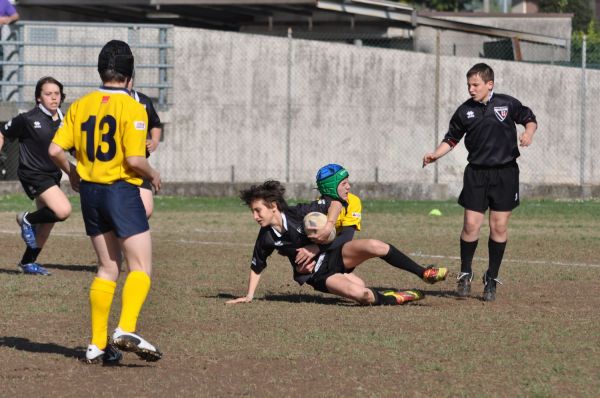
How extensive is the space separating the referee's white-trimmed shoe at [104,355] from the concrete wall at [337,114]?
642 inches

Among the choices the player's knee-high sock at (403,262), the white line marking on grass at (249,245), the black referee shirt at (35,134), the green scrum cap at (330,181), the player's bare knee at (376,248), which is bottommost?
the white line marking on grass at (249,245)

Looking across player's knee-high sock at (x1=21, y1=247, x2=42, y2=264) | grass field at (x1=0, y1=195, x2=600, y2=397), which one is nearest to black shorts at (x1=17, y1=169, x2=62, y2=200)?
player's knee-high sock at (x1=21, y1=247, x2=42, y2=264)

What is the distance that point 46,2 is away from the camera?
27.8m

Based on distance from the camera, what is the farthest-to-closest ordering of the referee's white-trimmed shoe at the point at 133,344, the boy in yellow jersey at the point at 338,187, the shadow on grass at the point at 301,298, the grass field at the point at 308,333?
1. the shadow on grass at the point at 301,298
2. the boy in yellow jersey at the point at 338,187
3. the referee's white-trimmed shoe at the point at 133,344
4. the grass field at the point at 308,333

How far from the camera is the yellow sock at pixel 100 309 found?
7.25 m

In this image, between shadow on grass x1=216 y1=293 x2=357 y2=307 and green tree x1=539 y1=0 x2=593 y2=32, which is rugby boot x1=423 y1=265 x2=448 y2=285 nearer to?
shadow on grass x1=216 y1=293 x2=357 y2=307

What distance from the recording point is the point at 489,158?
1029cm

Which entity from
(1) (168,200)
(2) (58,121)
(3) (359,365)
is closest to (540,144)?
(1) (168,200)

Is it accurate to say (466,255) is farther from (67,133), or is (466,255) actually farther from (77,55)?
(77,55)

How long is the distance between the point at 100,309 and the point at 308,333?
1607 millimetres

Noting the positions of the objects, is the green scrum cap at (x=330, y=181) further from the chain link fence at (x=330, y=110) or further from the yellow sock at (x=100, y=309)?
the chain link fence at (x=330, y=110)

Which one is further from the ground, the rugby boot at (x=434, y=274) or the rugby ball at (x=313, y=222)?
the rugby ball at (x=313, y=222)

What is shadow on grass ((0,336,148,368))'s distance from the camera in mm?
7613

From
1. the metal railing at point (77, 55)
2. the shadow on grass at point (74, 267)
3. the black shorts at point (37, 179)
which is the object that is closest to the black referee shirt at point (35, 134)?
the black shorts at point (37, 179)
